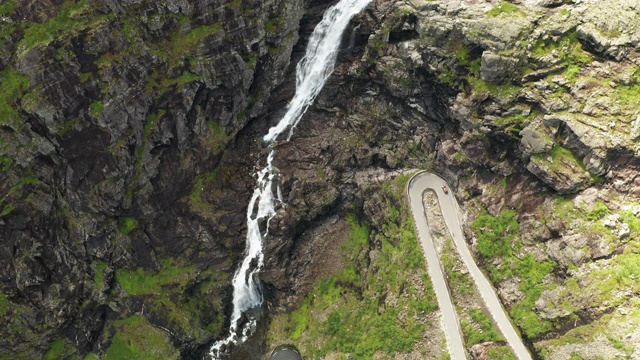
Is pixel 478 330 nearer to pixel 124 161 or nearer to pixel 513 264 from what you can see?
pixel 513 264

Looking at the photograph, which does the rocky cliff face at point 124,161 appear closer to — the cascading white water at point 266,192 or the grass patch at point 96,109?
the grass patch at point 96,109

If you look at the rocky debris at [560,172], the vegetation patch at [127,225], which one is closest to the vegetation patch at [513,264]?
the rocky debris at [560,172]

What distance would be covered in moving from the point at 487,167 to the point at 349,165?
23.2 meters

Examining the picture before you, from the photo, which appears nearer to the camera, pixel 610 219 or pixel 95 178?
pixel 610 219

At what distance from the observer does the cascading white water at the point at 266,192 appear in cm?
7219

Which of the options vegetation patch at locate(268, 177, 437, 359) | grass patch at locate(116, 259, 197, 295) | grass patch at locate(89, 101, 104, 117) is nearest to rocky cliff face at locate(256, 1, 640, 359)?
vegetation patch at locate(268, 177, 437, 359)

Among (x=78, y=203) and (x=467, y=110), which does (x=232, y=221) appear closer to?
(x=78, y=203)

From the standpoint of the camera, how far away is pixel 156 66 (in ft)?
201

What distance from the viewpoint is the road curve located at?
54719 mm

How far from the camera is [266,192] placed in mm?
74000

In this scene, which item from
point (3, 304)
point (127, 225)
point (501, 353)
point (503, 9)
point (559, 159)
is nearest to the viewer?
point (501, 353)

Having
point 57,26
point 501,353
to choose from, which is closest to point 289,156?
point 57,26

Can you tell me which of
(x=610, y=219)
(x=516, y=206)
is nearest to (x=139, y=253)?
(x=516, y=206)

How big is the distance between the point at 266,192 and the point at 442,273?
32042mm
